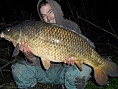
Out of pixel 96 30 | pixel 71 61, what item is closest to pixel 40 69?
pixel 71 61

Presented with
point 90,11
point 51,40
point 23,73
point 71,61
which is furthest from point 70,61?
point 90,11

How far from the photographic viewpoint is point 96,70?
275 centimetres

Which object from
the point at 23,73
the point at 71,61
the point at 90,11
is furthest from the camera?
the point at 90,11

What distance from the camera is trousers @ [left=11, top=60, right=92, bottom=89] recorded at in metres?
2.90

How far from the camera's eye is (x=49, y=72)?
303 cm

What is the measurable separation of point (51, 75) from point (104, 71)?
61cm

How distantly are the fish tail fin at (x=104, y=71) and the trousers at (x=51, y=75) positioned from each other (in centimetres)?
17

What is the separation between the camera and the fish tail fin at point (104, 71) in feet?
9.00

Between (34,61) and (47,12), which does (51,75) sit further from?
(47,12)

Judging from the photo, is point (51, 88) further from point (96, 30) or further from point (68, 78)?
point (96, 30)

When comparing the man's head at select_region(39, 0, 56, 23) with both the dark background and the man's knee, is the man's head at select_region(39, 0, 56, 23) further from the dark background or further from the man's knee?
the dark background

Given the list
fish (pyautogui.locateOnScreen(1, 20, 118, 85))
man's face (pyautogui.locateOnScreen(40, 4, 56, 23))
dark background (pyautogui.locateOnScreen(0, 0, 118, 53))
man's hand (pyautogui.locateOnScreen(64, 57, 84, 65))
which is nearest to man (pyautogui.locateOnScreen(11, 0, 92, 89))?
man's face (pyautogui.locateOnScreen(40, 4, 56, 23))

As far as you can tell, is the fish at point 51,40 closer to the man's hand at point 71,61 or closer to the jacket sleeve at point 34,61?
the man's hand at point 71,61

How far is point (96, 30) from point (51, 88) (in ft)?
12.0
